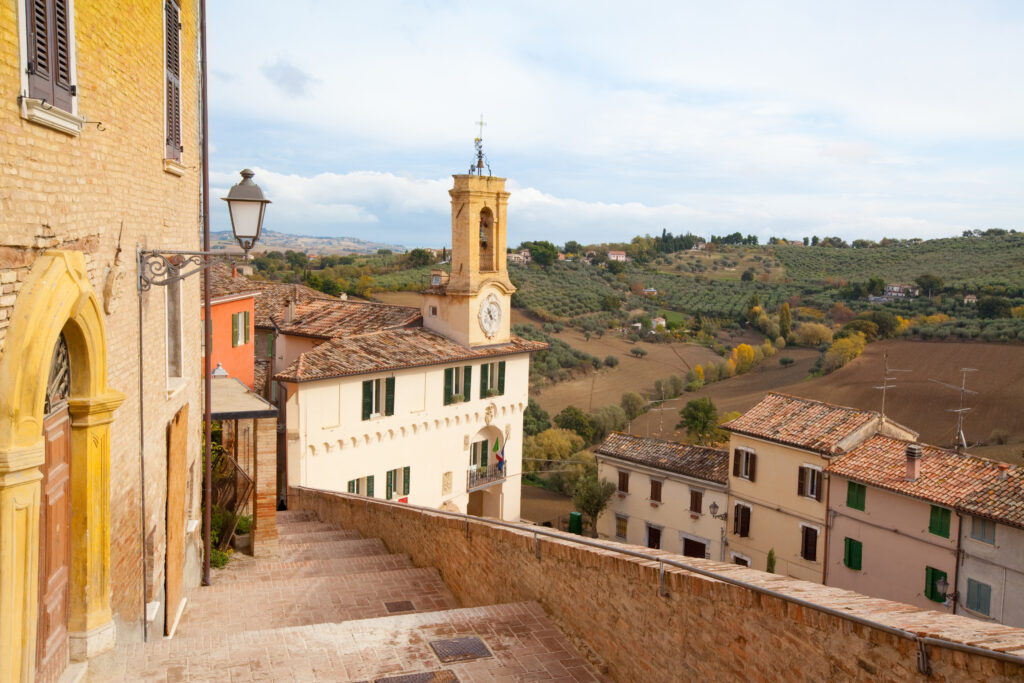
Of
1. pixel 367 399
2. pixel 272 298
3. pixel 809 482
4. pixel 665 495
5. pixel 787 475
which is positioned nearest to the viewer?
pixel 367 399

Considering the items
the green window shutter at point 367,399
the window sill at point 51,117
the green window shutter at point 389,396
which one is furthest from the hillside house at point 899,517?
the window sill at point 51,117

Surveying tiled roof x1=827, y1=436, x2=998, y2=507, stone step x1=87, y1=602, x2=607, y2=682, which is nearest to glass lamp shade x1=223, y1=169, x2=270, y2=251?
stone step x1=87, y1=602, x2=607, y2=682

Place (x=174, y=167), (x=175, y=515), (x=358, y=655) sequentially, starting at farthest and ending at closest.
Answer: (x=175, y=515), (x=174, y=167), (x=358, y=655)

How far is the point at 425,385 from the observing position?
23.3 metres

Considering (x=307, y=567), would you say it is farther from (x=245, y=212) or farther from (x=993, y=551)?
(x=993, y=551)

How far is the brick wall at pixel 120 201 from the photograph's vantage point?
398cm

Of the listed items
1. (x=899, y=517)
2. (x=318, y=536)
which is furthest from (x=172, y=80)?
(x=899, y=517)

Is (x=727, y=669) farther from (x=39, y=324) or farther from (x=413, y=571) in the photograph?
(x=413, y=571)

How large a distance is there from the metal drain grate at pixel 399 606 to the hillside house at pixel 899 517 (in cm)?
1488

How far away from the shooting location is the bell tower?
→ 25031 mm

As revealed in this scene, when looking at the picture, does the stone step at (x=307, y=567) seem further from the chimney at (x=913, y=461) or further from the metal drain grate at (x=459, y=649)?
the chimney at (x=913, y=461)

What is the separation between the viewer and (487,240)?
26.1m

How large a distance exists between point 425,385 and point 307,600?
13.4 metres

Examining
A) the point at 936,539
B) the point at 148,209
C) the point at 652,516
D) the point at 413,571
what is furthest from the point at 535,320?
the point at 148,209
